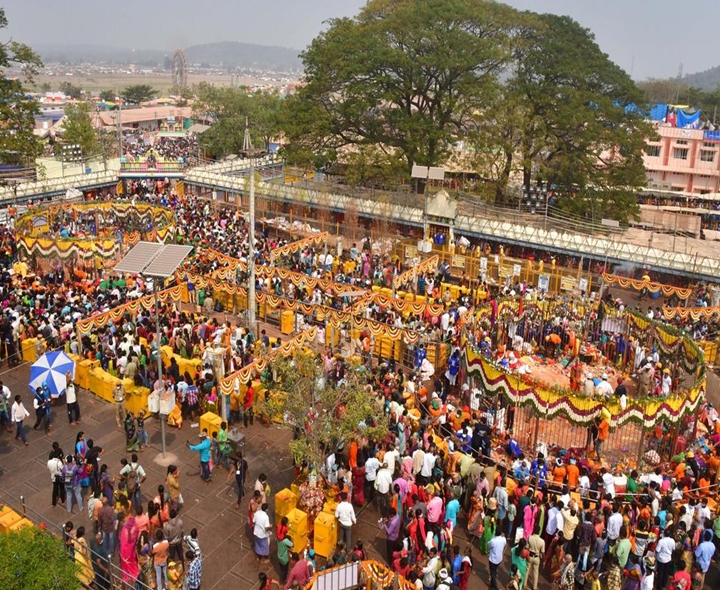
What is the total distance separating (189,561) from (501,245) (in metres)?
25.3

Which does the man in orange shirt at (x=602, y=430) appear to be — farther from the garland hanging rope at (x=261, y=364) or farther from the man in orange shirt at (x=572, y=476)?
the garland hanging rope at (x=261, y=364)

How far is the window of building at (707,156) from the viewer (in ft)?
184

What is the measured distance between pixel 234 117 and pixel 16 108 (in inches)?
1171

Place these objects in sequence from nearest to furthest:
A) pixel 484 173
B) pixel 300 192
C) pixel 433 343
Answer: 1. pixel 433 343
2. pixel 484 173
3. pixel 300 192

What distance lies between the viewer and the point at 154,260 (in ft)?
48.2

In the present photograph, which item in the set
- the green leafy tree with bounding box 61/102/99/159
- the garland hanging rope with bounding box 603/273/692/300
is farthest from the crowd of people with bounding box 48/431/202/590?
the green leafy tree with bounding box 61/102/99/159

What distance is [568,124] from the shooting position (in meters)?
35.8

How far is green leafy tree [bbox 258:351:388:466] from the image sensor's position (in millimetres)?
13164

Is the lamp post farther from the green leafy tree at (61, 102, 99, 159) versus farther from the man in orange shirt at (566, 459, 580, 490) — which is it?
the green leafy tree at (61, 102, 99, 159)

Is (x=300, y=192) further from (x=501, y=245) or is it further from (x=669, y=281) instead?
(x=669, y=281)

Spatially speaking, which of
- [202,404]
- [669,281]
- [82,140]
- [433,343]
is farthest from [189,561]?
[82,140]

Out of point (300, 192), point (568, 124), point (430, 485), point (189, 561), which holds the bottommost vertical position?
point (189, 561)

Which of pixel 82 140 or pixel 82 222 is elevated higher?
pixel 82 140

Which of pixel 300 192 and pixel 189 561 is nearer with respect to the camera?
pixel 189 561
